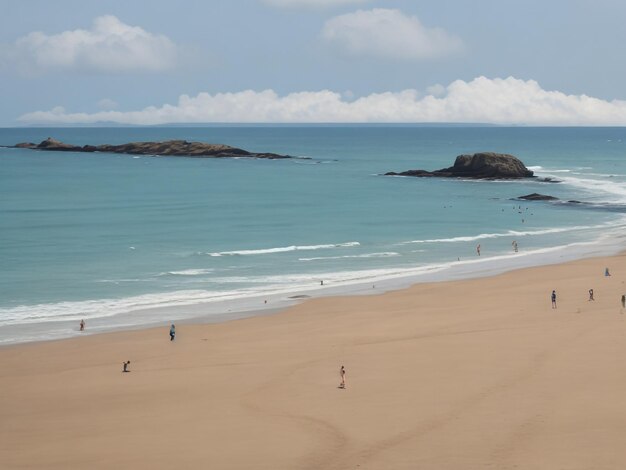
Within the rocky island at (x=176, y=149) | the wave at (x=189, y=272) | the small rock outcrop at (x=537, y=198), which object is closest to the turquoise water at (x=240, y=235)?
the wave at (x=189, y=272)

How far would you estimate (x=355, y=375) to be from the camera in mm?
26844

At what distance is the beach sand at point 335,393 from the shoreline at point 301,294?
1536 millimetres

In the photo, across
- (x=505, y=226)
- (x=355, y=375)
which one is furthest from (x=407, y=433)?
(x=505, y=226)

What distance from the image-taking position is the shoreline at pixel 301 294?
3572 cm

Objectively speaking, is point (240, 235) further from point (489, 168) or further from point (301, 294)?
point (489, 168)

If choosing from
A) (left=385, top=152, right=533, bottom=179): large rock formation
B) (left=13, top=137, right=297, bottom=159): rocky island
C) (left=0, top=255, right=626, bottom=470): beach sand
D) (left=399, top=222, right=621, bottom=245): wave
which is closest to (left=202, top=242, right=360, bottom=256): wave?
(left=399, top=222, right=621, bottom=245): wave

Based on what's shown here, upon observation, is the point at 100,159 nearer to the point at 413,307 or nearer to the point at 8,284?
the point at 8,284

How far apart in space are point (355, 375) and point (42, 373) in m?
9.84

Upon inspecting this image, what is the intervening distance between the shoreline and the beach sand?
1.54 m

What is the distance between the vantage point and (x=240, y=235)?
6178cm

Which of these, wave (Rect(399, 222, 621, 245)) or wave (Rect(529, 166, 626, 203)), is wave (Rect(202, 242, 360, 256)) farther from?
wave (Rect(529, 166, 626, 203))

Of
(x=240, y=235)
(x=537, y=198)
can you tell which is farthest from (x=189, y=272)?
(x=537, y=198)

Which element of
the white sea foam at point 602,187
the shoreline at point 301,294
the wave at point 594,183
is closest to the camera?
the shoreline at point 301,294

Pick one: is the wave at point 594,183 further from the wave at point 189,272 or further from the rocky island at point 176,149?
the rocky island at point 176,149
